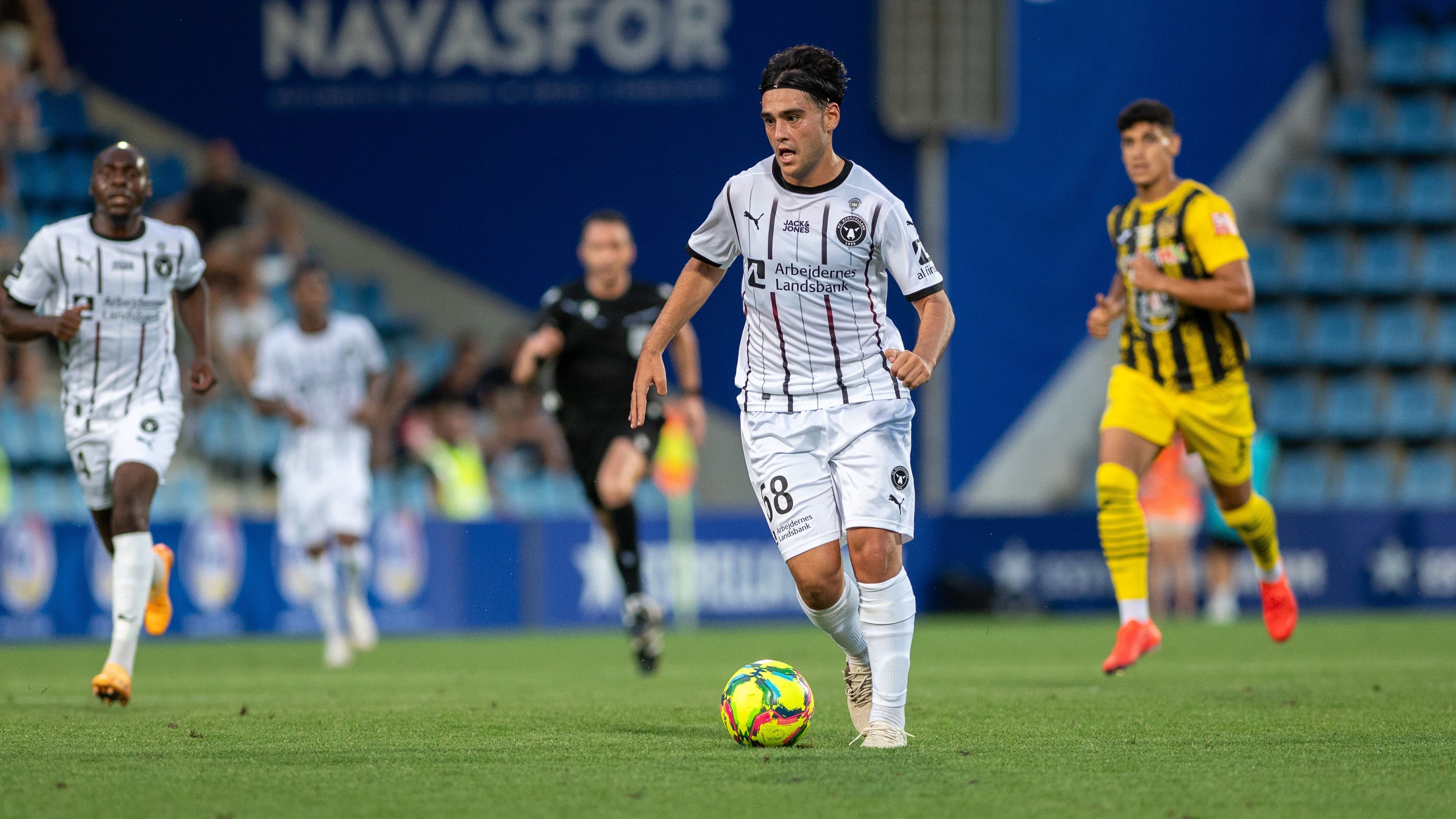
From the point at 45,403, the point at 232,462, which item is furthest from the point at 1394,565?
the point at 45,403

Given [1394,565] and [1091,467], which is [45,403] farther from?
[1394,565]

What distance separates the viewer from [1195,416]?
8336 millimetres

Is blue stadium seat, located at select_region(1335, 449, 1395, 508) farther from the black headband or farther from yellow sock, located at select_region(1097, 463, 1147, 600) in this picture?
the black headband

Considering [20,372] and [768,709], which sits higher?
[20,372]

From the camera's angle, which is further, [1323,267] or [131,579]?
[1323,267]

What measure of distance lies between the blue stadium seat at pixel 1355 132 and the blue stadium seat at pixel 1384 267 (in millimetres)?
1121

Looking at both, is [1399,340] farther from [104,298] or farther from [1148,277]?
[104,298]

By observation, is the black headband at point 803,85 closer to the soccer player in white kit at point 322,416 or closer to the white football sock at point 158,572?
the white football sock at point 158,572

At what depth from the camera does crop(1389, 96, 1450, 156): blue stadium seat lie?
838 inches

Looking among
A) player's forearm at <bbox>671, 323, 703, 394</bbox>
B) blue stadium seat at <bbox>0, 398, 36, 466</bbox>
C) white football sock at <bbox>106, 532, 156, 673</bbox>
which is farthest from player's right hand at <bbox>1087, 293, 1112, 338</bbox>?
blue stadium seat at <bbox>0, 398, 36, 466</bbox>

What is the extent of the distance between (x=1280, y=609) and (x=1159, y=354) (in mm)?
1499

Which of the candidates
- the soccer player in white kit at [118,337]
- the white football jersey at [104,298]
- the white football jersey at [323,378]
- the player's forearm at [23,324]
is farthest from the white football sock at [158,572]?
the white football jersey at [323,378]

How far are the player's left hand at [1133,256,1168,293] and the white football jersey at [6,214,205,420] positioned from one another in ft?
13.7

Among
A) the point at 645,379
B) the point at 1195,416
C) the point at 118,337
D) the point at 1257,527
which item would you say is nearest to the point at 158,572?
the point at 118,337
